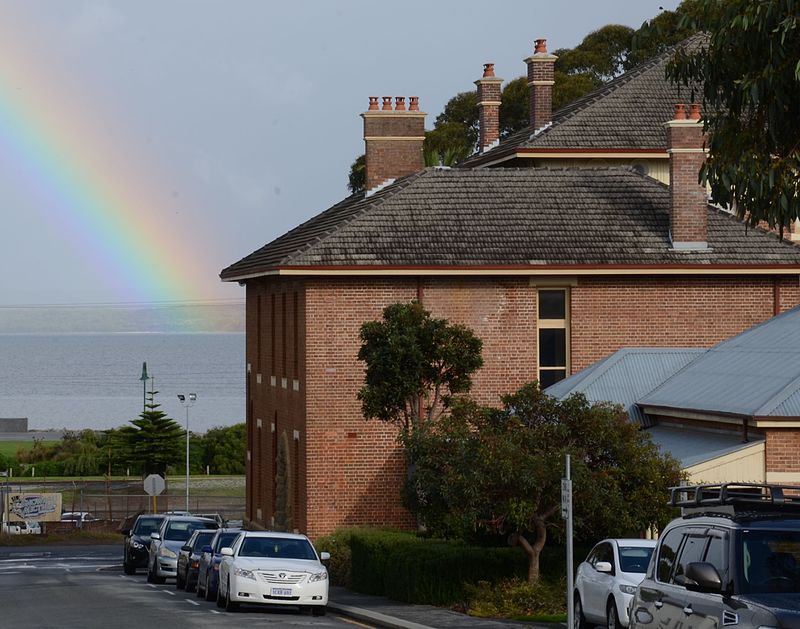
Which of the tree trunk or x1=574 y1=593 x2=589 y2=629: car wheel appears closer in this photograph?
x1=574 y1=593 x2=589 y2=629: car wheel

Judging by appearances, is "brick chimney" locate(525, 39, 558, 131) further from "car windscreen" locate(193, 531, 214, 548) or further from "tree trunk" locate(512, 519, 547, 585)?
"tree trunk" locate(512, 519, 547, 585)

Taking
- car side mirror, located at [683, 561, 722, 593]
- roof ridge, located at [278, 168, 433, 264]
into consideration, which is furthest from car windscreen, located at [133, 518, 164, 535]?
car side mirror, located at [683, 561, 722, 593]

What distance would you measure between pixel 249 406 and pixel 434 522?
25341 mm

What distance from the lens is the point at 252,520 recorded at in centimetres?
5047

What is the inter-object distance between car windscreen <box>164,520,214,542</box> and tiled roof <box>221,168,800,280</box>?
6.59m

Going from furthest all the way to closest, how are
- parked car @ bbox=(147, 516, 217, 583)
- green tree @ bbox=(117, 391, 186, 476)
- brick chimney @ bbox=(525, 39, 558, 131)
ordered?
1. green tree @ bbox=(117, 391, 186, 476)
2. brick chimney @ bbox=(525, 39, 558, 131)
3. parked car @ bbox=(147, 516, 217, 583)

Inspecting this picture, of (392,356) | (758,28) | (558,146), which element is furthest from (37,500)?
(758,28)

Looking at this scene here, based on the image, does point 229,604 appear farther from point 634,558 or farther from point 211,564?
point 634,558

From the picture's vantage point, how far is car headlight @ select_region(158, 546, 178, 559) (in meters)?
37.9

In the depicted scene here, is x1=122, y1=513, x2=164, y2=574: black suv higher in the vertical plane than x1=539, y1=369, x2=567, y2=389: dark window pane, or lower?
lower

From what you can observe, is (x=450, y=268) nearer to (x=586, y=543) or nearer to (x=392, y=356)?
(x=392, y=356)

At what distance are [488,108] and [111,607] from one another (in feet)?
99.8

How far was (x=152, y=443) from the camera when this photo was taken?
310 ft

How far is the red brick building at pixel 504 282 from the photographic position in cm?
3853
